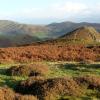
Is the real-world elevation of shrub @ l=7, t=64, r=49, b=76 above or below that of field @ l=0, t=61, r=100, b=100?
above

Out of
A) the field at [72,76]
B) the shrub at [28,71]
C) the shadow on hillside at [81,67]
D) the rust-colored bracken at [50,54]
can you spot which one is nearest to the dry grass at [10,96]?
the field at [72,76]

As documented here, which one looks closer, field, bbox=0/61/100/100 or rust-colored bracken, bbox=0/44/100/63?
field, bbox=0/61/100/100

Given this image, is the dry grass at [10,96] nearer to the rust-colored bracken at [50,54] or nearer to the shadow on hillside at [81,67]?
the shadow on hillside at [81,67]

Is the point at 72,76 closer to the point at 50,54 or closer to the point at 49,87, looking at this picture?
the point at 49,87

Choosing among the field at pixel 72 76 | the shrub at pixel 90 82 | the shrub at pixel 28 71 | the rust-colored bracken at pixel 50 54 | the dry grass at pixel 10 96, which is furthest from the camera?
the rust-colored bracken at pixel 50 54

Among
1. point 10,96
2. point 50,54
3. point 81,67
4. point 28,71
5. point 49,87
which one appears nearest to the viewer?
point 10,96

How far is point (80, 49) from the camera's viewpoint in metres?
44.6

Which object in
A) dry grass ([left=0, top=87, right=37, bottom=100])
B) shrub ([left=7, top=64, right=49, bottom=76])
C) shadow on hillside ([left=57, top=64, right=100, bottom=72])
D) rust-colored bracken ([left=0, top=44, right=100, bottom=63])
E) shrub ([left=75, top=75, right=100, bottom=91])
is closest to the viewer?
dry grass ([left=0, top=87, right=37, bottom=100])

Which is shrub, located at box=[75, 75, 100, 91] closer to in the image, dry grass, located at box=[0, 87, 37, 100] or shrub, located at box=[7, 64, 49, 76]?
dry grass, located at box=[0, 87, 37, 100]

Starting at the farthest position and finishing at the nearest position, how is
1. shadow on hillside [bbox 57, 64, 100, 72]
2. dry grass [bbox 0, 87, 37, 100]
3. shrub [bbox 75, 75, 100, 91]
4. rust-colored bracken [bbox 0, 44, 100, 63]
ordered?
rust-colored bracken [bbox 0, 44, 100, 63] → shadow on hillside [bbox 57, 64, 100, 72] → shrub [bbox 75, 75, 100, 91] → dry grass [bbox 0, 87, 37, 100]

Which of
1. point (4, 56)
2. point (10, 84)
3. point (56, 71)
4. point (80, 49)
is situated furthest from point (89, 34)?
point (10, 84)

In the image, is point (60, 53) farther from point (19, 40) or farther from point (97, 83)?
point (19, 40)

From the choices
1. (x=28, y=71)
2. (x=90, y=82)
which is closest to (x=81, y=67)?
(x=28, y=71)

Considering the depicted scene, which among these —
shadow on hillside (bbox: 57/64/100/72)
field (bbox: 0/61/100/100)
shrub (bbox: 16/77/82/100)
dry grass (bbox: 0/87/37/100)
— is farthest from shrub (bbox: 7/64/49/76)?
dry grass (bbox: 0/87/37/100)
